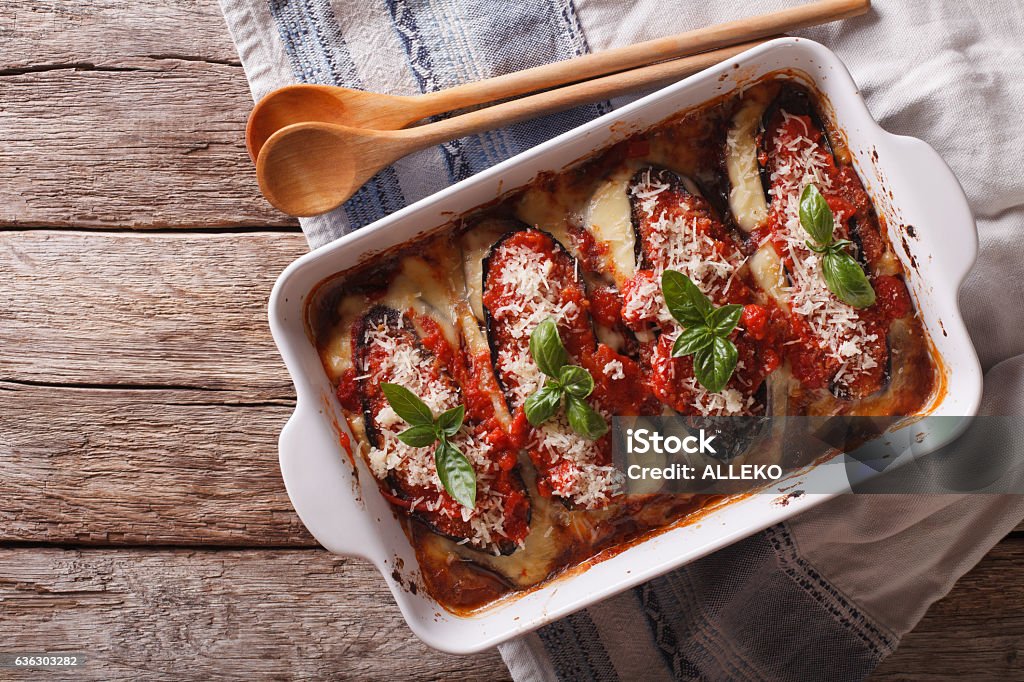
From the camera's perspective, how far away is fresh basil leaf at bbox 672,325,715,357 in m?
1.73

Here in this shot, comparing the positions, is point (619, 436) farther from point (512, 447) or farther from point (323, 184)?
point (323, 184)

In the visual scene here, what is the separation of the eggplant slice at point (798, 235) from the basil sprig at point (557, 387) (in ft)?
1.87

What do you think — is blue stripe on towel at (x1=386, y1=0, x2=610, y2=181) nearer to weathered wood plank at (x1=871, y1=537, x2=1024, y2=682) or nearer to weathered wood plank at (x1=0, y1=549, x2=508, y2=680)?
weathered wood plank at (x1=0, y1=549, x2=508, y2=680)

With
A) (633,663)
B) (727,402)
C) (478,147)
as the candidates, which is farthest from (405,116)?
(633,663)

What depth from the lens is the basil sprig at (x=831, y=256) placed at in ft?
5.78

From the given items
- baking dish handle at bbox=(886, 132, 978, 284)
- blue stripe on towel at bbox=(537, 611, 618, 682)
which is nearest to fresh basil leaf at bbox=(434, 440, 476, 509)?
blue stripe on towel at bbox=(537, 611, 618, 682)

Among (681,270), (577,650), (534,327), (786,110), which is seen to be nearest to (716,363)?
(681,270)

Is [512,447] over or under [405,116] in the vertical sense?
under

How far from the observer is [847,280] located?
1.77 m

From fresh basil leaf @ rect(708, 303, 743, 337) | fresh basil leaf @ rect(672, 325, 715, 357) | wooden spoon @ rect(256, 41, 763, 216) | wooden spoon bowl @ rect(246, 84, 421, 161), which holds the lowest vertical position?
fresh basil leaf @ rect(672, 325, 715, 357)

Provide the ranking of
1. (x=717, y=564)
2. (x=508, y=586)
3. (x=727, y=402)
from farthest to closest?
1. (x=717, y=564)
2. (x=508, y=586)
3. (x=727, y=402)

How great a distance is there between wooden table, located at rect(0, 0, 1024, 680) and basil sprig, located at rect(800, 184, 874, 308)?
3.72ft

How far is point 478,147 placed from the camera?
6.66 ft

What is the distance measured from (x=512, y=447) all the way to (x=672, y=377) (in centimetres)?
45
